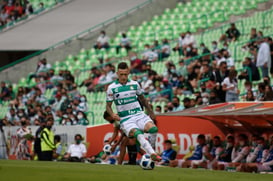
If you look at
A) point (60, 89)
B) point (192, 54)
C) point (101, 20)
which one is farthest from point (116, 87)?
point (101, 20)

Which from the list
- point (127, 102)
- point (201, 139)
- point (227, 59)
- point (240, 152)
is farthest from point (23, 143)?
point (127, 102)

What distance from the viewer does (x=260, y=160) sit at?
19.4 metres

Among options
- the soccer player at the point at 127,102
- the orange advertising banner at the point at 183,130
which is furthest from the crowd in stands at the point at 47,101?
the soccer player at the point at 127,102

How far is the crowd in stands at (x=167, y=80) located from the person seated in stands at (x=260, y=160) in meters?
1.84

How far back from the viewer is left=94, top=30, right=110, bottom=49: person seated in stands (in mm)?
37281

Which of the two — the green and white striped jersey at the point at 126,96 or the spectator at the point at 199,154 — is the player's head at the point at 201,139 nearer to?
the spectator at the point at 199,154

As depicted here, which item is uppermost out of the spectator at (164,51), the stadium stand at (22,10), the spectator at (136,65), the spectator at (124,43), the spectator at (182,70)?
the stadium stand at (22,10)

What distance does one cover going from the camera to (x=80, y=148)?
2552 cm

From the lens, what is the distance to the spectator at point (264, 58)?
83.9 ft

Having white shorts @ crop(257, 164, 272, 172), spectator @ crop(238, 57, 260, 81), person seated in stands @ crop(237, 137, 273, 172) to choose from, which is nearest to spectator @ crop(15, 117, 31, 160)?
spectator @ crop(238, 57, 260, 81)

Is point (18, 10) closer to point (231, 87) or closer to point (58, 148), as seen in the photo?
point (58, 148)

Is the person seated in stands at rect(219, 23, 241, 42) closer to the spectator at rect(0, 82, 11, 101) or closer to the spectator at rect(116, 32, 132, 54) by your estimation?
the spectator at rect(116, 32, 132, 54)

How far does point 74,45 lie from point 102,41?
2.22m

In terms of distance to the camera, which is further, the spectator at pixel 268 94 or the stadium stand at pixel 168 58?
the stadium stand at pixel 168 58
